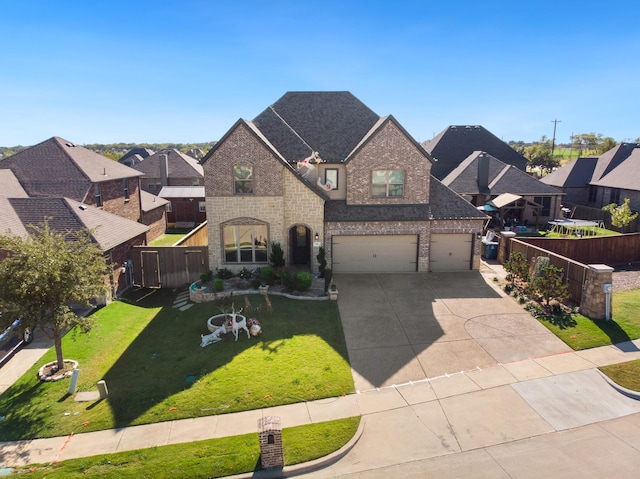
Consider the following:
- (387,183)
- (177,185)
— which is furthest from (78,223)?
(177,185)

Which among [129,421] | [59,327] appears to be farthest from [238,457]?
[59,327]

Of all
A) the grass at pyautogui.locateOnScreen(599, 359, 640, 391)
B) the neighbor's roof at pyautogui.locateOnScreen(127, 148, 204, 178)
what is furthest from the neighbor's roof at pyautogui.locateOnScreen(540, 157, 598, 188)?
the neighbor's roof at pyautogui.locateOnScreen(127, 148, 204, 178)

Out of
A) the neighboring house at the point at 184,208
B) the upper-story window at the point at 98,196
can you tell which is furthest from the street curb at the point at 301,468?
the neighboring house at the point at 184,208

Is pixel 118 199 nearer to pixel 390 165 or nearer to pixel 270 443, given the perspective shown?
pixel 390 165

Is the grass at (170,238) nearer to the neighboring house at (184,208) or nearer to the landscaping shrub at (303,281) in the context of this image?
the neighboring house at (184,208)

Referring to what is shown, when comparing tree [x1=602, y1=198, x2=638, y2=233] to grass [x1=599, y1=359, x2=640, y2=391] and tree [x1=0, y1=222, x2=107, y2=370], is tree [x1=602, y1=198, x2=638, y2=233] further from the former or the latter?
tree [x1=0, y1=222, x2=107, y2=370]

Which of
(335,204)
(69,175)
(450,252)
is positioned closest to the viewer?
(335,204)
